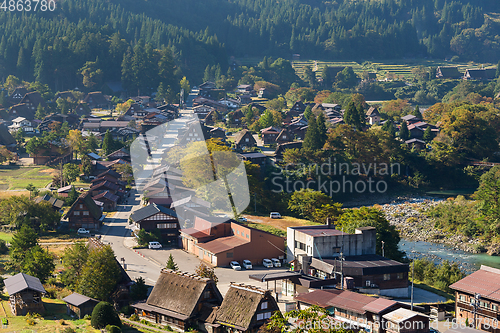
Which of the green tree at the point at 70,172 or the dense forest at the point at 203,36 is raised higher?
the dense forest at the point at 203,36

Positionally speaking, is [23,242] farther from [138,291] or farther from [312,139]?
[312,139]

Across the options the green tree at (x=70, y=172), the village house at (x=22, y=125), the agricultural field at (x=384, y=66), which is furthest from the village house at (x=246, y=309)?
the agricultural field at (x=384, y=66)

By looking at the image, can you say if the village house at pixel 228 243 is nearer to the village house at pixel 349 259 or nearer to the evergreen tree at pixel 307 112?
the village house at pixel 349 259

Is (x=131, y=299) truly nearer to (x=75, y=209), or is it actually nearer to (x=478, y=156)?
(x=75, y=209)

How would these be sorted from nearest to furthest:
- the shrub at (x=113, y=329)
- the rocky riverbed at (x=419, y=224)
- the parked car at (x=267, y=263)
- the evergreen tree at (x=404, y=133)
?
the shrub at (x=113, y=329), the parked car at (x=267, y=263), the rocky riverbed at (x=419, y=224), the evergreen tree at (x=404, y=133)

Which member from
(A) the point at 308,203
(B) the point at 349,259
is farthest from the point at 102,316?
(A) the point at 308,203

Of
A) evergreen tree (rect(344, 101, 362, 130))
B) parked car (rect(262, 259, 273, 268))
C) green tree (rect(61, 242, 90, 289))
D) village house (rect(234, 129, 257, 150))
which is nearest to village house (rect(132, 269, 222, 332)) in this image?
green tree (rect(61, 242, 90, 289))

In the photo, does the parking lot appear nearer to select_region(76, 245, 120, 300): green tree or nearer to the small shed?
select_region(76, 245, 120, 300): green tree
